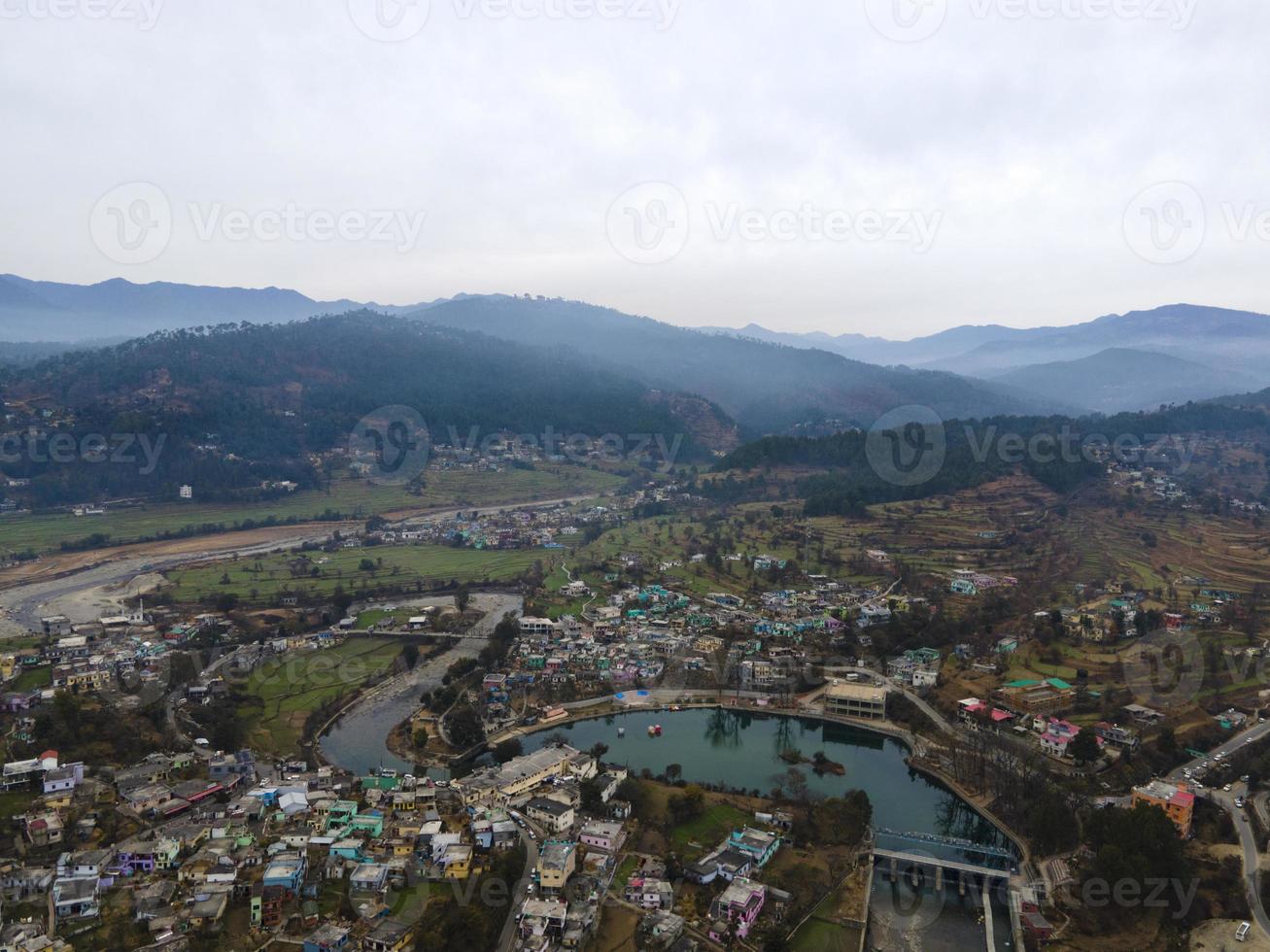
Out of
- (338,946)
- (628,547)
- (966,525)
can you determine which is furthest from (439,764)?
(966,525)

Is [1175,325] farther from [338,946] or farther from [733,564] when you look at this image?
[338,946]

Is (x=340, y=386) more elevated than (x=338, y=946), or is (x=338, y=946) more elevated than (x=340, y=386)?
(x=340, y=386)

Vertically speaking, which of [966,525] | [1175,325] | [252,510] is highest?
[1175,325]

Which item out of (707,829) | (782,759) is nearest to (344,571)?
(782,759)
